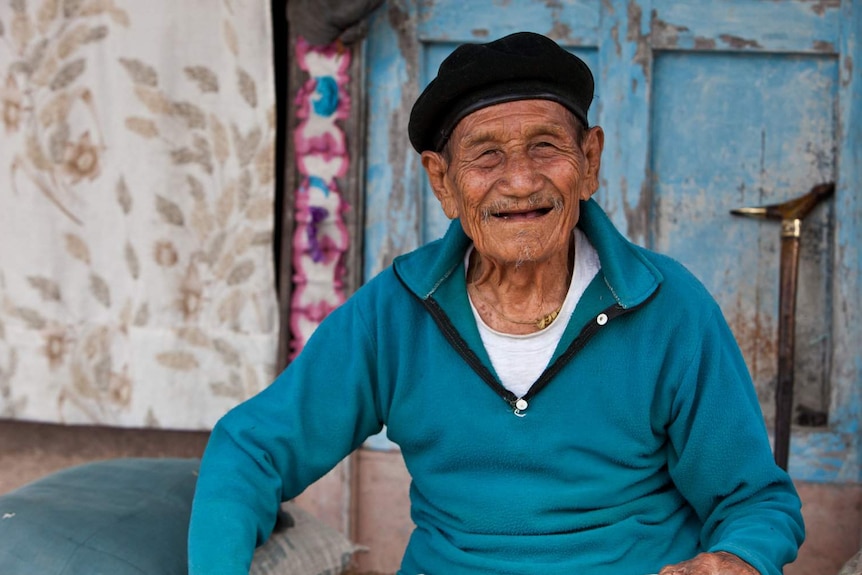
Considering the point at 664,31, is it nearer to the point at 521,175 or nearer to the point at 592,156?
the point at 592,156

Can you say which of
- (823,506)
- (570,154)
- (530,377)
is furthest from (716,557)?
(823,506)

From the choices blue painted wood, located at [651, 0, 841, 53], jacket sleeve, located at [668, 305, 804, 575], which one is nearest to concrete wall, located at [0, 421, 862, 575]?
blue painted wood, located at [651, 0, 841, 53]

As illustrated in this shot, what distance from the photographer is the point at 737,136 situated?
3535mm

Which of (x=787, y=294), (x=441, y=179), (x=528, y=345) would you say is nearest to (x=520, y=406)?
(x=528, y=345)

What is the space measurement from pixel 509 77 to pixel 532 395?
0.63 metres

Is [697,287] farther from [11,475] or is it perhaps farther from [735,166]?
[11,475]

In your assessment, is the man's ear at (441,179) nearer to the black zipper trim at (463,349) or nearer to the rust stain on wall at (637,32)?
the black zipper trim at (463,349)

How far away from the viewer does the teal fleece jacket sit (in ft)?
6.95

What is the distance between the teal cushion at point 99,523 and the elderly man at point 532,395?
1.24 ft

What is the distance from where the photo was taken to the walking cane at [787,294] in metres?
3.37

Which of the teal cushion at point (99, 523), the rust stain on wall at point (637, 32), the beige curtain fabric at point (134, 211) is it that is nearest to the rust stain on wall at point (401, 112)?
the beige curtain fabric at point (134, 211)

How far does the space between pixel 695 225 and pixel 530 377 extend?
5.14ft

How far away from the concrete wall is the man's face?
1.78m

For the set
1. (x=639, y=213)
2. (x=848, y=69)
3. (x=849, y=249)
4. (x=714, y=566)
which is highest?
(x=848, y=69)
